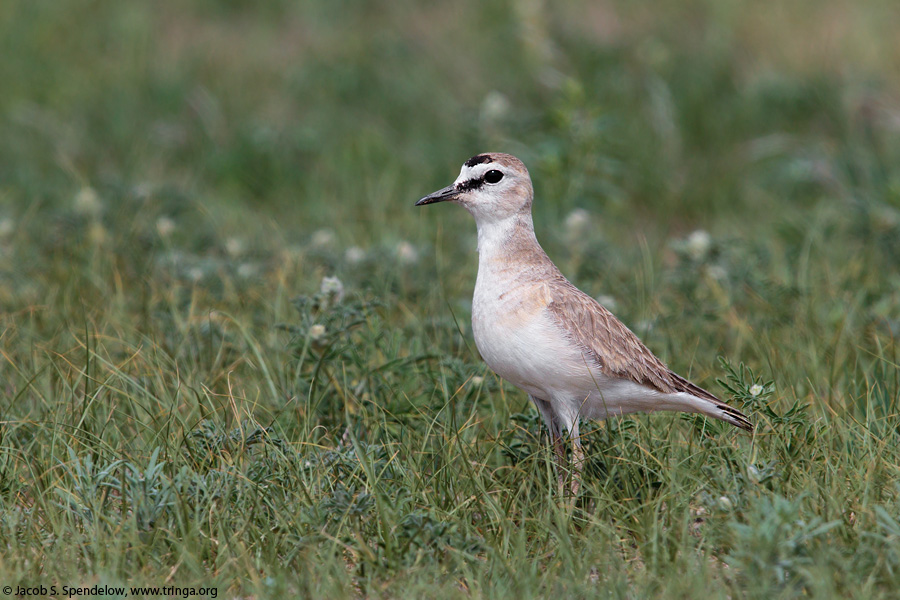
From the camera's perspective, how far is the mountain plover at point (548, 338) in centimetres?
411

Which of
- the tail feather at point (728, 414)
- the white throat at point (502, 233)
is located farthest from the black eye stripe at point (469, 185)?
the tail feather at point (728, 414)

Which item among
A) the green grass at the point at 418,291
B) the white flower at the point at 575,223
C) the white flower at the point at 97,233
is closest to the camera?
the green grass at the point at 418,291

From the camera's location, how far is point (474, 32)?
36.3ft

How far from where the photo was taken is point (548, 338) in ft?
13.5

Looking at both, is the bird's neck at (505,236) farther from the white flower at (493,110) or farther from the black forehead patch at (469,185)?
the white flower at (493,110)

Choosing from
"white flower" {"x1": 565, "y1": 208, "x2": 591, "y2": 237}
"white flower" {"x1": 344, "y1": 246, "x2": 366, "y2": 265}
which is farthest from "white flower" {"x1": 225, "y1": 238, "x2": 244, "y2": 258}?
"white flower" {"x1": 565, "y1": 208, "x2": 591, "y2": 237}

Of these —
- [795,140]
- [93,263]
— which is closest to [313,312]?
[93,263]

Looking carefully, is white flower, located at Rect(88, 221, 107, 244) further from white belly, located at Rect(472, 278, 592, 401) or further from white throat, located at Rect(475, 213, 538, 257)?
white belly, located at Rect(472, 278, 592, 401)

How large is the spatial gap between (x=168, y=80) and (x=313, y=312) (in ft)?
19.4

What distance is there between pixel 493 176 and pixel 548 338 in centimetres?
89

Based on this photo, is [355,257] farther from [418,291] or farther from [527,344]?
[527,344]

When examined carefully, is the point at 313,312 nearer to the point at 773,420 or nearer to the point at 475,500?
the point at 475,500

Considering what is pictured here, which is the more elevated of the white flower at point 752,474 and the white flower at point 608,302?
the white flower at point 752,474

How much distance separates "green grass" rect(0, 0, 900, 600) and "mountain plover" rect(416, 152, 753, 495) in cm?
19
